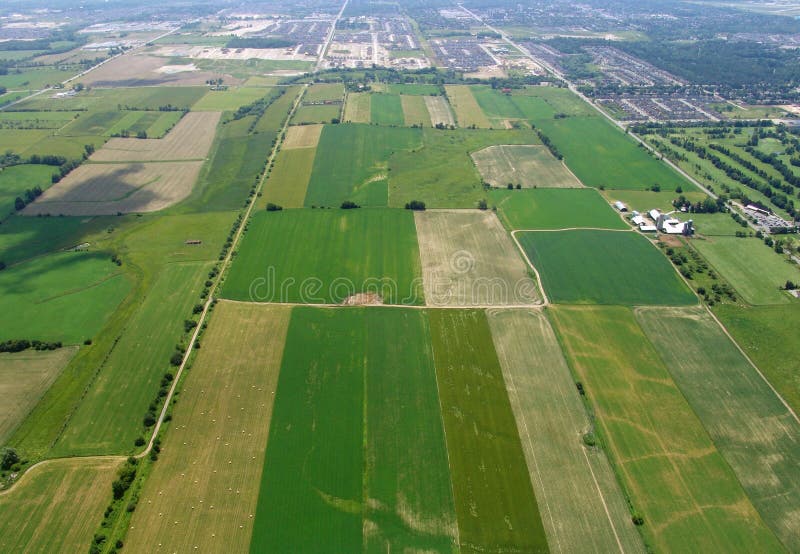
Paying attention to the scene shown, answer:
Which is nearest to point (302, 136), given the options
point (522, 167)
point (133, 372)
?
point (522, 167)

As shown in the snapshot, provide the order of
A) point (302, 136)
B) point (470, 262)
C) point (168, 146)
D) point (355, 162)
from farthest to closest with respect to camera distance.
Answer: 1. point (302, 136)
2. point (168, 146)
3. point (355, 162)
4. point (470, 262)

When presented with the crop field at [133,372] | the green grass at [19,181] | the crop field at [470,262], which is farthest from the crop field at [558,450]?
the green grass at [19,181]

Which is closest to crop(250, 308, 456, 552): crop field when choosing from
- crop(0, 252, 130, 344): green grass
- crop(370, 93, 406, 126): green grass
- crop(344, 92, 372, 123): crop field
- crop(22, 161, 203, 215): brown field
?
crop(0, 252, 130, 344): green grass

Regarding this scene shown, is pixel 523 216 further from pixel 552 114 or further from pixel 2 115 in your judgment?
pixel 2 115

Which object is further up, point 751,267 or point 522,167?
point 522,167

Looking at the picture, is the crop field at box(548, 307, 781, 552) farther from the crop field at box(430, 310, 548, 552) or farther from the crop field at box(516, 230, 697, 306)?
the crop field at box(430, 310, 548, 552)

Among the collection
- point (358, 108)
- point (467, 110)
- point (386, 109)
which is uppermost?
point (358, 108)

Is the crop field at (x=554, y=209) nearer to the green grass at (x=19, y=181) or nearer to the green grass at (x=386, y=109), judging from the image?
the green grass at (x=386, y=109)

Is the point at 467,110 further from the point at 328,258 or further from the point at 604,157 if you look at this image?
the point at 328,258
